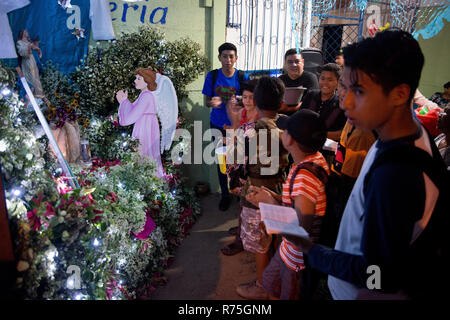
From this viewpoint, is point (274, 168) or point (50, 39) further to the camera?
point (50, 39)

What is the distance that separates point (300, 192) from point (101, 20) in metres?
3.27

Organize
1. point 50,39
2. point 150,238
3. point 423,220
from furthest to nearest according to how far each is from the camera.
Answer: point 50,39 < point 150,238 < point 423,220

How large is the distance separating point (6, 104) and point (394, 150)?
212cm

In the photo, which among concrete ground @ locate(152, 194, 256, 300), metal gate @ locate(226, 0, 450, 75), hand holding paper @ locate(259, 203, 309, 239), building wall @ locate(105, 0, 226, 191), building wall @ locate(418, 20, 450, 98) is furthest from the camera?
building wall @ locate(418, 20, 450, 98)

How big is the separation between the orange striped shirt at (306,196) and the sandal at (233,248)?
1.62 metres

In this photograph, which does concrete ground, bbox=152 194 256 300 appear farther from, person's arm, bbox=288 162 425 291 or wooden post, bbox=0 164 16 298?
person's arm, bbox=288 162 425 291

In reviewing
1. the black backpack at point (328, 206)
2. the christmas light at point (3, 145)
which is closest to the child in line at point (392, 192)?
the black backpack at point (328, 206)

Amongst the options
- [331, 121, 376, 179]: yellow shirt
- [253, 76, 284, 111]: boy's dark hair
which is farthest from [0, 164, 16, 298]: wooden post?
[331, 121, 376, 179]: yellow shirt

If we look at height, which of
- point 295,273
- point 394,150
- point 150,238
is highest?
point 394,150

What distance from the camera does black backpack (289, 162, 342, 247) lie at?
1954 mm

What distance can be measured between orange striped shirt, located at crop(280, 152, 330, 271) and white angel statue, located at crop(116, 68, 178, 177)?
2181 mm

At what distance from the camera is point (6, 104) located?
1948 millimetres

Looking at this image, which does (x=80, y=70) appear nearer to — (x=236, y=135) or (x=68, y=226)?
(x=236, y=135)
